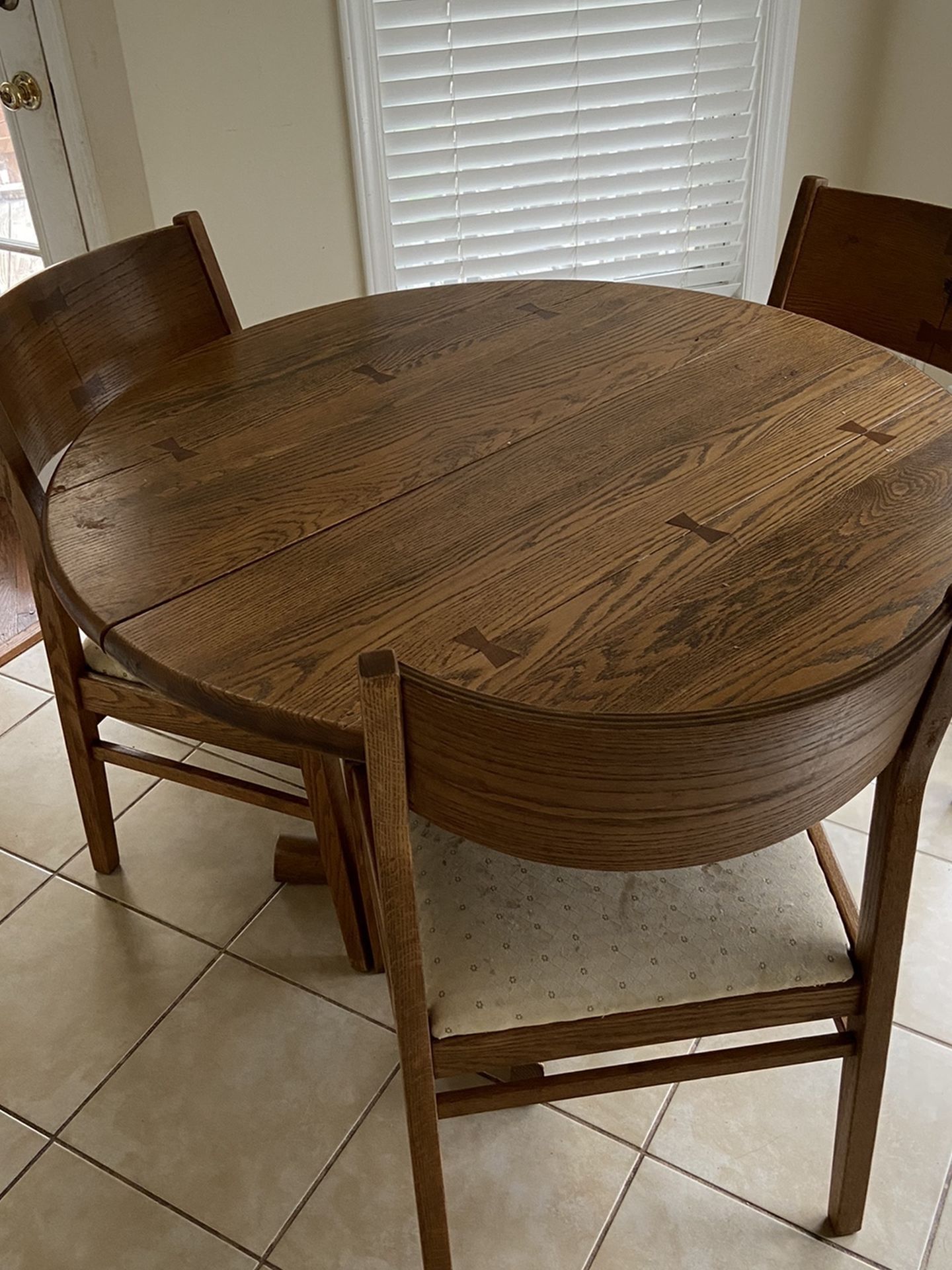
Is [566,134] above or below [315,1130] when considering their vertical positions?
above

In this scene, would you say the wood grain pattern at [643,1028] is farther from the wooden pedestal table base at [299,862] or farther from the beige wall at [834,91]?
the beige wall at [834,91]

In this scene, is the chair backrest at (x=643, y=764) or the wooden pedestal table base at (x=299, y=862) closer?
the chair backrest at (x=643, y=764)

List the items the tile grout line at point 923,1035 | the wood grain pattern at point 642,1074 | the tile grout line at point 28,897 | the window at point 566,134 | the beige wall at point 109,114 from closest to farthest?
the wood grain pattern at point 642,1074, the tile grout line at point 923,1035, the tile grout line at point 28,897, the beige wall at point 109,114, the window at point 566,134

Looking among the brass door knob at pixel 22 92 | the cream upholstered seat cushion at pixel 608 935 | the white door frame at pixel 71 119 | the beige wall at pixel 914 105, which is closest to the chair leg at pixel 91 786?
the cream upholstered seat cushion at pixel 608 935

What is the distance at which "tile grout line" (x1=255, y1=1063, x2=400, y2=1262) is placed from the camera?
4.35ft

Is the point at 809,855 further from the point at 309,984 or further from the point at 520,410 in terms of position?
the point at 309,984

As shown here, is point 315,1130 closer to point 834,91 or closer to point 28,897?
point 28,897

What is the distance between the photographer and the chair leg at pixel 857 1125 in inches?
44.3

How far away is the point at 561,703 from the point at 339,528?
1.22ft

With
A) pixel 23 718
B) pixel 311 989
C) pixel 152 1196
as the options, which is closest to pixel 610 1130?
pixel 311 989

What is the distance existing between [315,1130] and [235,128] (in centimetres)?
182

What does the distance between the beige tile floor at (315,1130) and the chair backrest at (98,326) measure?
29.2 inches

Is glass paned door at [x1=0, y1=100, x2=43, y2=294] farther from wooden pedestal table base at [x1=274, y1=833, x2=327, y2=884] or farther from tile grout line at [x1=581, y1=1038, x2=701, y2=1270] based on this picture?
tile grout line at [x1=581, y1=1038, x2=701, y2=1270]

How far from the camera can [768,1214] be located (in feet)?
4.37
